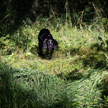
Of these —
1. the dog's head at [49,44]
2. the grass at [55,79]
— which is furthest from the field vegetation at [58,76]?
the dog's head at [49,44]

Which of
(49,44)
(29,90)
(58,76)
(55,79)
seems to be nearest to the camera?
(29,90)

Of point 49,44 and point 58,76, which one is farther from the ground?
point 49,44

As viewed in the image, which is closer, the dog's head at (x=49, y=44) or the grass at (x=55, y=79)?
the grass at (x=55, y=79)

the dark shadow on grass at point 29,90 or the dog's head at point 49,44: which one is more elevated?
the dog's head at point 49,44

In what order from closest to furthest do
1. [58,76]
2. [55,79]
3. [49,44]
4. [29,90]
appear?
1. [29,90]
2. [55,79]
3. [58,76]
4. [49,44]

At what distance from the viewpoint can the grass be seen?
7.03ft

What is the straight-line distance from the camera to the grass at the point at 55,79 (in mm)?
2143

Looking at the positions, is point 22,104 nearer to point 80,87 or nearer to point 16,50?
point 80,87

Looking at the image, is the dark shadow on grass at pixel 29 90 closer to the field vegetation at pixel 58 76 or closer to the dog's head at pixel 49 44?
the field vegetation at pixel 58 76

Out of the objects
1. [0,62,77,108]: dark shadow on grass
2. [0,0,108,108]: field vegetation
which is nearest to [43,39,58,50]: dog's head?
[0,0,108,108]: field vegetation

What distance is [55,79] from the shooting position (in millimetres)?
2590

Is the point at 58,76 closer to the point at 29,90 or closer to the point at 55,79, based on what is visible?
the point at 55,79

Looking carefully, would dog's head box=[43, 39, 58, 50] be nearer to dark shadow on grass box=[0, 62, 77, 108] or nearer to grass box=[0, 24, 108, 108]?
grass box=[0, 24, 108, 108]

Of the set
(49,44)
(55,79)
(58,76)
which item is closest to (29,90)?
(55,79)
